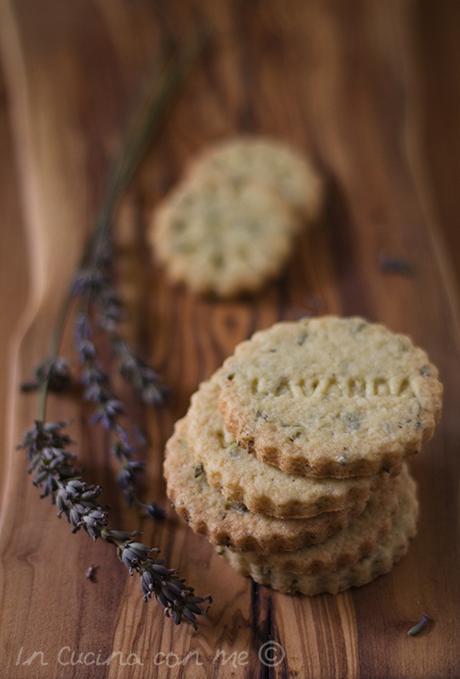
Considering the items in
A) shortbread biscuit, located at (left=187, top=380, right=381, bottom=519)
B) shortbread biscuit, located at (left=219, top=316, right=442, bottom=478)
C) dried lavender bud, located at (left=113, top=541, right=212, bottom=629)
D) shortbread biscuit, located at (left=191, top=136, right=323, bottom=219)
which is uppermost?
shortbread biscuit, located at (left=191, top=136, right=323, bottom=219)

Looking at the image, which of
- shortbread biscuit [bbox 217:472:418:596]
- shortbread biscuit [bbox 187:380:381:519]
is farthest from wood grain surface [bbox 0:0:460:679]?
shortbread biscuit [bbox 187:380:381:519]

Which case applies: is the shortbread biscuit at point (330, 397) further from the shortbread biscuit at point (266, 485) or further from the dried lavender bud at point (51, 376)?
the dried lavender bud at point (51, 376)

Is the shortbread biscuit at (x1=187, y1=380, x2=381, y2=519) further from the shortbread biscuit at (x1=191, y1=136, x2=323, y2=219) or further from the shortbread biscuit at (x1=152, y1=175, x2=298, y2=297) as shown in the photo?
the shortbread biscuit at (x1=191, y1=136, x2=323, y2=219)

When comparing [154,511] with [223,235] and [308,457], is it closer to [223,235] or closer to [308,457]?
[308,457]

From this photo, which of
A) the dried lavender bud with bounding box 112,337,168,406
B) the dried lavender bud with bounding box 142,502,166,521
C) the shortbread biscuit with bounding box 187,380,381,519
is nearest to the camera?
the shortbread biscuit with bounding box 187,380,381,519

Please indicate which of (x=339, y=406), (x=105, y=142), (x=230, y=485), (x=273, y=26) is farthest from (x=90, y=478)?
→ (x=273, y=26)

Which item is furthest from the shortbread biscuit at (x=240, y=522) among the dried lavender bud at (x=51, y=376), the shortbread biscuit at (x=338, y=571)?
the dried lavender bud at (x=51, y=376)
